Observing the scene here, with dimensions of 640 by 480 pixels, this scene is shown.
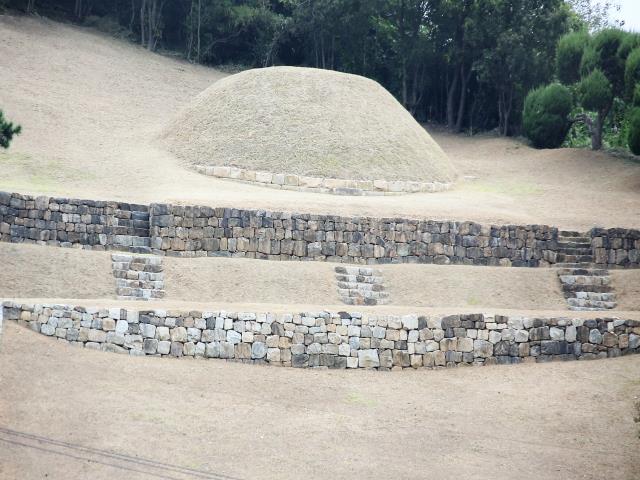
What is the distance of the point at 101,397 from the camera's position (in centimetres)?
2017

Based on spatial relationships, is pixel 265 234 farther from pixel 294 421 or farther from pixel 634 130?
pixel 634 130

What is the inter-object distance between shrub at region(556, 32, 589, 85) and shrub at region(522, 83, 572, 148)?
0.72 metres

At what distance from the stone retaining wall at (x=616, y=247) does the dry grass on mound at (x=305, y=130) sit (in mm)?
9780

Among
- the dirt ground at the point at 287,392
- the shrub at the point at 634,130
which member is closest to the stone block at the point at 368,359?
the dirt ground at the point at 287,392

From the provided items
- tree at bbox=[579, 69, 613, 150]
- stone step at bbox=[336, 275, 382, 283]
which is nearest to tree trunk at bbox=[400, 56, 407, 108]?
tree at bbox=[579, 69, 613, 150]

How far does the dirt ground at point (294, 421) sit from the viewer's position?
18.4 m

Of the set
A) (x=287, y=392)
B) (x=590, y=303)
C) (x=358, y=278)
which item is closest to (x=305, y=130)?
(x=358, y=278)

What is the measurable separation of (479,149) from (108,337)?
34452 mm

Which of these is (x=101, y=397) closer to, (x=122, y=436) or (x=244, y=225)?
(x=122, y=436)

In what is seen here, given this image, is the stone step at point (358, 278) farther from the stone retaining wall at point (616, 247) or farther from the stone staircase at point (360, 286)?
the stone retaining wall at point (616, 247)

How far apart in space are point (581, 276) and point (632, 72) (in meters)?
16.5

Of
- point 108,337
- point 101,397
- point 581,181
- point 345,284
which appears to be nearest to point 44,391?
point 101,397

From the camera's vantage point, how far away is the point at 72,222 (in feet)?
106

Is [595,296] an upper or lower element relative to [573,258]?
lower
